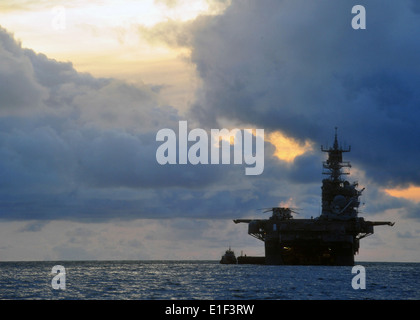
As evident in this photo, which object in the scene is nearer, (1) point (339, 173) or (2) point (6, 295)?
(2) point (6, 295)

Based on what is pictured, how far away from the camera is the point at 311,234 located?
152m

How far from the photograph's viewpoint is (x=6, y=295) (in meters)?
83.9

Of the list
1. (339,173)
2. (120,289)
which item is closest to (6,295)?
(120,289)

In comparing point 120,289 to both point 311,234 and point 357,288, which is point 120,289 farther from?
point 311,234

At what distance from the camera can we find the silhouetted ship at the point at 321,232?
15225cm

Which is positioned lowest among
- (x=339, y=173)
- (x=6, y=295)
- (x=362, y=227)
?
(x=6, y=295)

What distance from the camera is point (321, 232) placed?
152 metres

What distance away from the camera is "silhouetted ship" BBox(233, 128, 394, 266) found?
15225 centimetres
